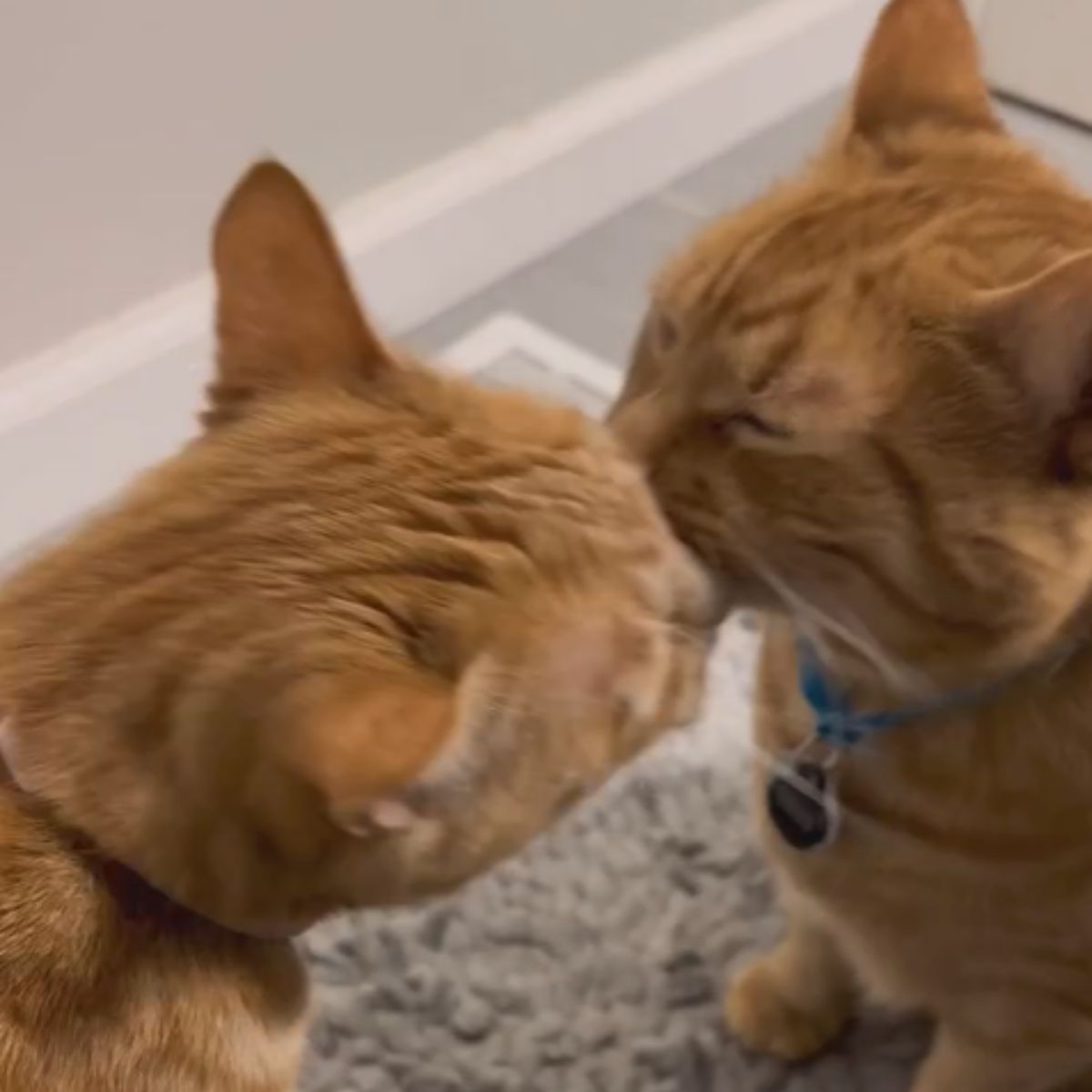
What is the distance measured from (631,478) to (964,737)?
10.8 inches

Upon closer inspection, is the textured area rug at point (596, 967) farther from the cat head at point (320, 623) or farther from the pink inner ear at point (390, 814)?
the pink inner ear at point (390, 814)

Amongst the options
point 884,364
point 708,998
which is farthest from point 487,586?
point 708,998

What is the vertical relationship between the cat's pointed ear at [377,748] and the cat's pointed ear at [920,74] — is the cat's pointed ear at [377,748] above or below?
below

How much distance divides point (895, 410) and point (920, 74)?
9.7 inches

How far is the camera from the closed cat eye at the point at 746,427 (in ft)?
2.71

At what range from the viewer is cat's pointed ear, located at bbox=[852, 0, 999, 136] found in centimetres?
95

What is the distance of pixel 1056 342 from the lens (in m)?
0.78

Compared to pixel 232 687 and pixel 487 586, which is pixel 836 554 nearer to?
pixel 487 586

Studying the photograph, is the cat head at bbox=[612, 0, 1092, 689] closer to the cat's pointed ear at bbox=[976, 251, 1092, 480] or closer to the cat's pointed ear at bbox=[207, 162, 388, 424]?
the cat's pointed ear at bbox=[976, 251, 1092, 480]

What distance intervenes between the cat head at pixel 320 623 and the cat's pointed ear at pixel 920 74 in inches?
11.3

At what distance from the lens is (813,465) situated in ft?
2.69

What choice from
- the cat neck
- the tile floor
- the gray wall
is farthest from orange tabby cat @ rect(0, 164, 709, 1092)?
the tile floor

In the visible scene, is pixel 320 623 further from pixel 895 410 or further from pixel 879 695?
pixel 879 695

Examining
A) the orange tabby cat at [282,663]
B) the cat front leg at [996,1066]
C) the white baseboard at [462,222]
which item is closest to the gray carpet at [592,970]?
the cat front leg at [996,1066]
